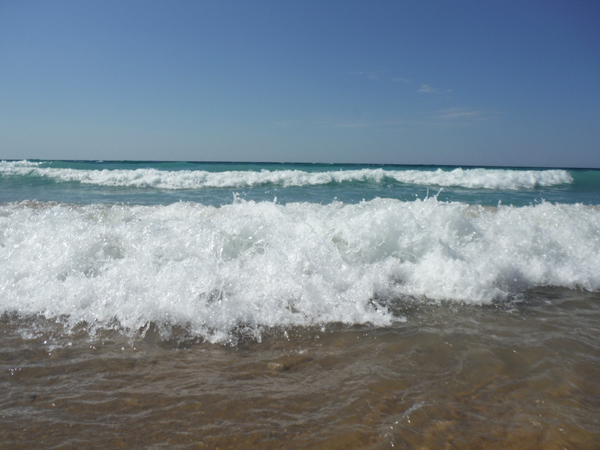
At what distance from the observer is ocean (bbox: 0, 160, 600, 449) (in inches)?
63.1

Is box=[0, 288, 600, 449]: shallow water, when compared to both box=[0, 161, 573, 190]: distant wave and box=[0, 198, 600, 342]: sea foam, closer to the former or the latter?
box=[0, 198, 600, 342]: sea foam

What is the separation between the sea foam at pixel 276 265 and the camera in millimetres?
2683

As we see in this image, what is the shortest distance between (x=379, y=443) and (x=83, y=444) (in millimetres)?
1313

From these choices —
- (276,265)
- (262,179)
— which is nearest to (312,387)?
(276,265)

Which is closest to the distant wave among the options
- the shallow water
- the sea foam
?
the sea foam

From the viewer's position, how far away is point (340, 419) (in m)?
1.63

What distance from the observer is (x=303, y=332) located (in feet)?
8.09

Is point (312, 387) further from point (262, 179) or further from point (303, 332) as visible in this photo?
point (262, 179)

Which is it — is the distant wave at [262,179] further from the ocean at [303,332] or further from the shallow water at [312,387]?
the shallow water at [312,387]

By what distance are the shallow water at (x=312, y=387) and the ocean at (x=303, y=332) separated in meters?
0.01

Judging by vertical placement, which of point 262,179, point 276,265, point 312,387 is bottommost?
point 312,387

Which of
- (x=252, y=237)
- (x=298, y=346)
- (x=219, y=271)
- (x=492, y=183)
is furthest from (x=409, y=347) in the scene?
(x=492, y=183)

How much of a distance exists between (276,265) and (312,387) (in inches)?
56.9

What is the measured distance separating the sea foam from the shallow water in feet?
0.81
